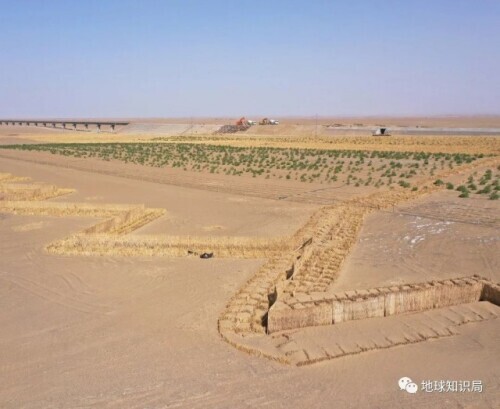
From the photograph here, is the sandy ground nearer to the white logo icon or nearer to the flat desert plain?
Answer: the flat desert plain

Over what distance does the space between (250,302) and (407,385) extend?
3.03 metres

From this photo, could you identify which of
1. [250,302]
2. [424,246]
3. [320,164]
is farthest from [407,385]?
[320,164]

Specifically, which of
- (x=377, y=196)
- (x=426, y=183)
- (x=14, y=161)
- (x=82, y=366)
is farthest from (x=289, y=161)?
(x=82, y=366)

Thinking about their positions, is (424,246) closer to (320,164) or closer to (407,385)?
(407,385)

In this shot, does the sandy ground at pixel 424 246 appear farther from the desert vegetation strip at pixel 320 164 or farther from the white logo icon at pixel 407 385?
the desert vegetation strip at pixel 320 164

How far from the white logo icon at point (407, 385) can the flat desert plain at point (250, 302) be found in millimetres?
66

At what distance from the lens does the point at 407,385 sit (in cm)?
578

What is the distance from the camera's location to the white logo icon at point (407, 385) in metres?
5.69

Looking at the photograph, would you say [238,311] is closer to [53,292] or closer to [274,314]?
[274,314]

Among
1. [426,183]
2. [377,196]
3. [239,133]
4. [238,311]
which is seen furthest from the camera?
[239,133]

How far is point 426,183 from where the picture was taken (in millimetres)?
21734

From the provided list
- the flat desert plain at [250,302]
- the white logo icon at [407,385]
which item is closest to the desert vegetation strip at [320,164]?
the flat desert plain at [250,302]

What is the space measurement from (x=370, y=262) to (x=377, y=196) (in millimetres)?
8688

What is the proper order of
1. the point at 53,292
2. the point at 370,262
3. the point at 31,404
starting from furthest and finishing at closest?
1. the point at 370,262
2. the point at 53,292
3. the point at 31,404
